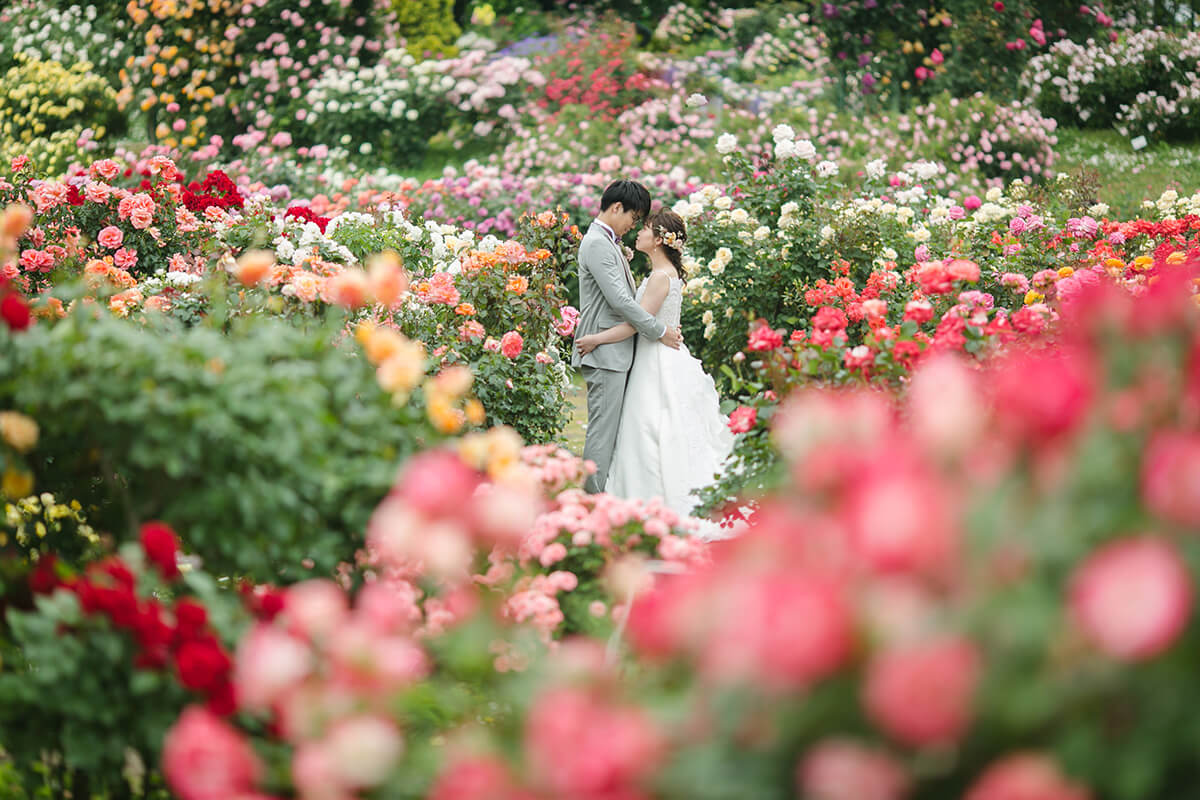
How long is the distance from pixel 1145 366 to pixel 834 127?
34.2 feet

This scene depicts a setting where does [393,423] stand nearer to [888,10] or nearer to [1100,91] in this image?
[888,10]

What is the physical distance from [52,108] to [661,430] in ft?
32.0

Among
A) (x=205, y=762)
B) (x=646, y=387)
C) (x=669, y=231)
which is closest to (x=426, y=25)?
(x=669, y=231)

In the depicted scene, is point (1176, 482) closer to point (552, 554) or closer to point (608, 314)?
point (552, 554)

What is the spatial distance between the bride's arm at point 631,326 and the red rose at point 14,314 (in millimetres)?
2697

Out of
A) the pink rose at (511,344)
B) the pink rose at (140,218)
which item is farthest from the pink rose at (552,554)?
the pink rose at (140,218)

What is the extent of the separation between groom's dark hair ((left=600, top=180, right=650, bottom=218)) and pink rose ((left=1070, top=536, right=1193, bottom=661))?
3.53m

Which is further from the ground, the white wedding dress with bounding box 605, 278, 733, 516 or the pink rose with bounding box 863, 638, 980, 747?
the pink rose with bounding box 863, 638, 980, 747

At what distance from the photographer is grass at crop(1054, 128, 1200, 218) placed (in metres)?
9.68

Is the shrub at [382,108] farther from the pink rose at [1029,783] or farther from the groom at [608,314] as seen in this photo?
the pink rose at [1029,783]

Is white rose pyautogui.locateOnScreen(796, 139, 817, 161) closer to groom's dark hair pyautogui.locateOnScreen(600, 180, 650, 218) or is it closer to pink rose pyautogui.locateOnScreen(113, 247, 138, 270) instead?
groom's dark hair pyautogui.locateOnScreen(600, 180, 650, 218)

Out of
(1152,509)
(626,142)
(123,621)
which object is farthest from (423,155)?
(1152,509)

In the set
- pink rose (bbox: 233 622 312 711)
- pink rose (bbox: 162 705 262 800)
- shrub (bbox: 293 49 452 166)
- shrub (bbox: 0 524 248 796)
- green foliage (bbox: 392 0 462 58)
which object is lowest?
shrub (bbox: 293 49 452 166)

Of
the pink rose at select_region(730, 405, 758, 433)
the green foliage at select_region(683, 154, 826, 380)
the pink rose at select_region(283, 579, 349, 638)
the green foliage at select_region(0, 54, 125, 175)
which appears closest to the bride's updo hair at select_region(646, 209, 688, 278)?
the green foliage at select_region(683, 154, 826, 380)
